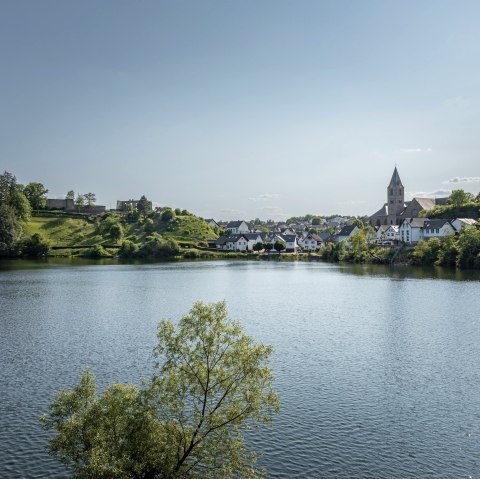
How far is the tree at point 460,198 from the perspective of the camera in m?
154

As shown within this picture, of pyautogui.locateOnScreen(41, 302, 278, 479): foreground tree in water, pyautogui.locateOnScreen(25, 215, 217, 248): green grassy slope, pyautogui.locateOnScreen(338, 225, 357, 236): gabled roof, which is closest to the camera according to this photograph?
pyautogui.locateOnScreen(41, 302, 278, 479): foreground tree in water

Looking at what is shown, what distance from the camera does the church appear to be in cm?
17701

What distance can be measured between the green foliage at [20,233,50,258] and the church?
121 metres

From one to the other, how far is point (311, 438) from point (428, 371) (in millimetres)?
14281

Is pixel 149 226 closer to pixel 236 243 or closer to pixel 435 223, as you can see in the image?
pixel 236 243

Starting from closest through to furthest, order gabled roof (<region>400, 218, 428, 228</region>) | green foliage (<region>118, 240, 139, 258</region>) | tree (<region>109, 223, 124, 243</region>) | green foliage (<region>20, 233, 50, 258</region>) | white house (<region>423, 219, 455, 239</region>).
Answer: white house (<region>423, 219, 455, 239</region>)
gabled roof (<region>400, 218, 428, 228</region>)
green foliage (<region>20, 233, 50, 258</region>)
green foliage (<region>118, 240, 139, 258</region>)
tree (<region>109, 223, 124, 243</region>)

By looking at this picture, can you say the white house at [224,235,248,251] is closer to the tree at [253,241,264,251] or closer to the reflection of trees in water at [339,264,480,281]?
the tree at [253,241,264,251]

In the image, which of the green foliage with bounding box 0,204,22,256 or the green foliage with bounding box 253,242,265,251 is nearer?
the green foliage with bounding box 0,204,22,256

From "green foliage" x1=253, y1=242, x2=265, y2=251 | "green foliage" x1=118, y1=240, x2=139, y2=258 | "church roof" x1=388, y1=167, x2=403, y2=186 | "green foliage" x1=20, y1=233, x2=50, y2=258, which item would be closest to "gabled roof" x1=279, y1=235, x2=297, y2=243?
"green foliage" x1=253, y1=242, x2=265, y2=251

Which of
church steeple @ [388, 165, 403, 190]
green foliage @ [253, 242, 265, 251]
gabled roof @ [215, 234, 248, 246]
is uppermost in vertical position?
church steeple @ [388, 165, 403, 190]

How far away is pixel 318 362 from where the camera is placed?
116ft

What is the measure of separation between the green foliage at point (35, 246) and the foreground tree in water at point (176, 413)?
142 m

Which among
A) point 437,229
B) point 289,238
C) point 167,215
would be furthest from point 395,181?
point 167,215

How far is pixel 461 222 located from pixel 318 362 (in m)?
114
